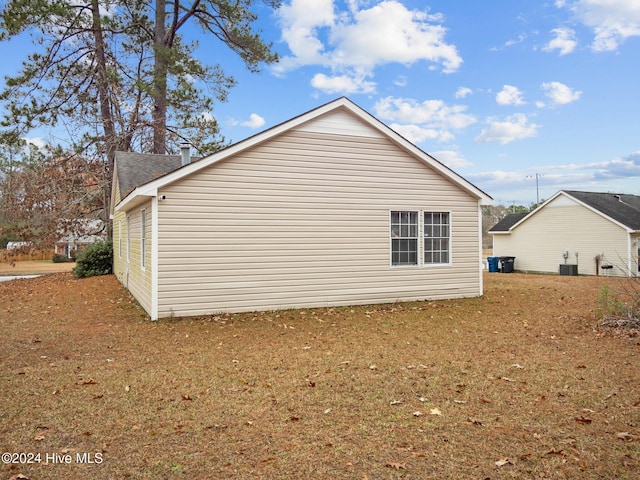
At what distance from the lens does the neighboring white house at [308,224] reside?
9.65 meters

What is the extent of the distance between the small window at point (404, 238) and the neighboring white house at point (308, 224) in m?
0.03

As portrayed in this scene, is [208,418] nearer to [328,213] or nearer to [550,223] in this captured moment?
[328,213]

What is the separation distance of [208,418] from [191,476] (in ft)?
3.61

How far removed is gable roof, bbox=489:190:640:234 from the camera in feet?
69.9

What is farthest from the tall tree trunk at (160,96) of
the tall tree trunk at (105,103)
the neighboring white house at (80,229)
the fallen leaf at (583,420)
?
the fallen leaf at (583,420)

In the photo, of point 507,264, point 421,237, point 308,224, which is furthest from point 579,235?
point 308,224

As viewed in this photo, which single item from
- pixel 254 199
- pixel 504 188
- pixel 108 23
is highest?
pixel 108 23

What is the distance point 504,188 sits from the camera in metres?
41.5

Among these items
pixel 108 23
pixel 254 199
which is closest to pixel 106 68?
pixel 108 23

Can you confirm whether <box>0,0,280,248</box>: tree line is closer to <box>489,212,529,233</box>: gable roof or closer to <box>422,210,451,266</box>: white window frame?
<box>422,210,451,266</box>: white window frame

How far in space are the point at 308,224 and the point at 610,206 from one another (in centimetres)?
1995

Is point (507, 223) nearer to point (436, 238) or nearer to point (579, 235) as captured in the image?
point (579, 235)

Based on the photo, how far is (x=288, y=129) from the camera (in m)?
10.5

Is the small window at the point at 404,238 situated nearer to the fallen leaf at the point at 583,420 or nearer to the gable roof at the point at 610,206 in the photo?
the fallen leaf at the point at 583,420
